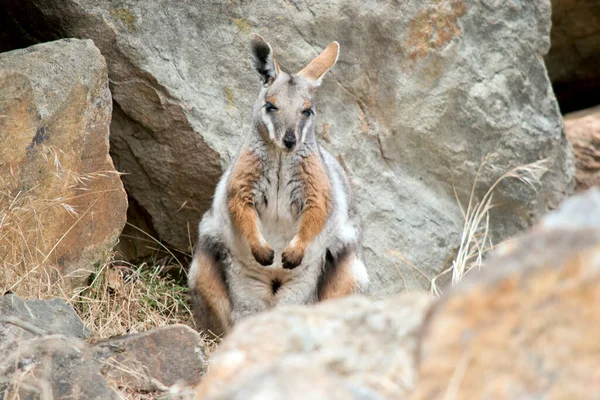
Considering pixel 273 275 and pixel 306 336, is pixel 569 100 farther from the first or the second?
pixel 306 336

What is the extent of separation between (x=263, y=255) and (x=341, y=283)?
628 millimetres

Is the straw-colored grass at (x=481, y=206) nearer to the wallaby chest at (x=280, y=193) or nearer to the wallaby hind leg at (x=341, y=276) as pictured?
the wallaby hind leg at (x=341, y=276)

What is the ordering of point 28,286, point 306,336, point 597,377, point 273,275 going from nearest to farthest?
1. point 597,377
2. point 306,336
3. point 28,286
4. point 273,275

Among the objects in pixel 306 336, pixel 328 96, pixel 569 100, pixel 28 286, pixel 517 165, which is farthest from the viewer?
pixel 569 100

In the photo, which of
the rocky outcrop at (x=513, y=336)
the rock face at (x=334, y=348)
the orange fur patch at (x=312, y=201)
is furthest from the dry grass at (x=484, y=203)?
the rocky outcrop at (x=513, y=336)

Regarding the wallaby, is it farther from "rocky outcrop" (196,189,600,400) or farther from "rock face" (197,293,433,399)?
"rocky outcrop" (196,189,600,400)

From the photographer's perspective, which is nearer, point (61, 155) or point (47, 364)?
point (47, 364)

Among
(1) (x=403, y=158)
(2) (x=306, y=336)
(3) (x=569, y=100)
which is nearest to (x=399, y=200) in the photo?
(1) (x=403, y=158)

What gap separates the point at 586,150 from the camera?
8461mm

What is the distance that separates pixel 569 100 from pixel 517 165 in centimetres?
285

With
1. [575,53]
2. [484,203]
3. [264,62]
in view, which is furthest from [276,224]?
[575,53]

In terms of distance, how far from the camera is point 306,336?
7.33 ft

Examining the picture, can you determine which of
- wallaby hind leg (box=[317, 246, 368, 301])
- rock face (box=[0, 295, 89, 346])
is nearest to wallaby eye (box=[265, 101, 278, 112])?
wallaby hind leg (box=[317, 246, 368, 301])

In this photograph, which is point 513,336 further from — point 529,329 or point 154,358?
point 154,358
